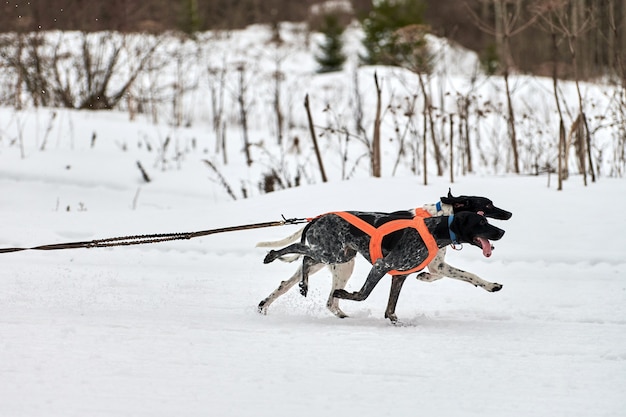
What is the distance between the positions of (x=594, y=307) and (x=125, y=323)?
114 inches

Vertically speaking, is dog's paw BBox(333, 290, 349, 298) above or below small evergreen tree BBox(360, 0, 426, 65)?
below

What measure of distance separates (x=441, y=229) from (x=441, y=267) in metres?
0.35

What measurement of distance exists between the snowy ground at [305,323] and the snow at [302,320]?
1 centimetres

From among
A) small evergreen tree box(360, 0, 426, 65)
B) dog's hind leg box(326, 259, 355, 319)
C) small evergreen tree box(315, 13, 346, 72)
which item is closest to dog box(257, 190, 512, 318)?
dog's hind leg box(326, 259, 355, 319)

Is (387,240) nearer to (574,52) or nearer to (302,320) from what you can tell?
(302,320)

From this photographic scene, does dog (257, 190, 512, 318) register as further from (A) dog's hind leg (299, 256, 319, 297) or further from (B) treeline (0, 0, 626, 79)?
(B) treeline (0, 0, 626, 79)

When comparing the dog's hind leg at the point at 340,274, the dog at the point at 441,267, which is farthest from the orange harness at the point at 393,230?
the dog's hind leg at the point at 340,274

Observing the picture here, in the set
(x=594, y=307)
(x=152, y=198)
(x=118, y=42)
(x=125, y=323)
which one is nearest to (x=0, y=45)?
(x=118, y=42)

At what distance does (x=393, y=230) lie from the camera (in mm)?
4367

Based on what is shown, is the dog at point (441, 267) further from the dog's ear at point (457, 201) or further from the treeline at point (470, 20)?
the treeline at point (470, 20)

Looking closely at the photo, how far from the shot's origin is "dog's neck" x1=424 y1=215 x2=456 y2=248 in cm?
428

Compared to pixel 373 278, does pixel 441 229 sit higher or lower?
higher

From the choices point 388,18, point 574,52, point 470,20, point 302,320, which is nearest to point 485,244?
point 302,320

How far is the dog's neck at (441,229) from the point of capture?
4.28m
